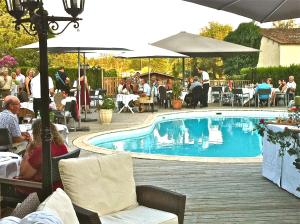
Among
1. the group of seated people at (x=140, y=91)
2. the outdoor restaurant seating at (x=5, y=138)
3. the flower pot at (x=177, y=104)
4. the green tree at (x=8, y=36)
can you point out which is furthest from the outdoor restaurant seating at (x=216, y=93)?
the outdoor restaurant seating at (x=5, y=138)

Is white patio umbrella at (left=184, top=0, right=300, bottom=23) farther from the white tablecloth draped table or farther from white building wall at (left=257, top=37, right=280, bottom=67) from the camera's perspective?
white building wall at (left=257, top=37, right=280, bottom=67)

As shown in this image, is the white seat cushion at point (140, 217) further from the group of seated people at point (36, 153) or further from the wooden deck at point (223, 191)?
the wooden deck at point (223, 191)

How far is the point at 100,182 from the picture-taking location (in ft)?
12.1

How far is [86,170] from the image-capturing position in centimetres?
360

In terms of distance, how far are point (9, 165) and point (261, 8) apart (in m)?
3.30

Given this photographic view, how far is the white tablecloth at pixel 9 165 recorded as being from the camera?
4706mm

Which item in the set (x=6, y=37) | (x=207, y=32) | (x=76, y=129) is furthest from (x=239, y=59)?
(x=76, y=129)

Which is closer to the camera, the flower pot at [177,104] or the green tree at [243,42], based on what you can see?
the flower pot at [177,104]

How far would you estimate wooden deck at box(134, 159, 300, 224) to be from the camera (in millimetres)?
4777

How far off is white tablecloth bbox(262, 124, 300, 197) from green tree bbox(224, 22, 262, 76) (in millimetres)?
36926

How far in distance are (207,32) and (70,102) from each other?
41.6 metres

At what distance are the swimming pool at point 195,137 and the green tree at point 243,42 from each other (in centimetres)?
2600

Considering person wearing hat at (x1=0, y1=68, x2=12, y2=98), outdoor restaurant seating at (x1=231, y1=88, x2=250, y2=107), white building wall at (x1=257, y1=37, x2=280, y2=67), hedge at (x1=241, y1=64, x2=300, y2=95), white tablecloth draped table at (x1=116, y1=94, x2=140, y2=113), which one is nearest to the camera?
person wearing hat at (x1=0, y1=68, x2=12, y2=98)

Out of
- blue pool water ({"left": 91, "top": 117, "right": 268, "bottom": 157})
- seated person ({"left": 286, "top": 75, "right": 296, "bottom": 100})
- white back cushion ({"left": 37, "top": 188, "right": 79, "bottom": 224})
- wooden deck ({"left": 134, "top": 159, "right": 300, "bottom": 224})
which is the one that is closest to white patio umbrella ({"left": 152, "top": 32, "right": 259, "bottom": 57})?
seated person ({"left": 286, "top": 75, "right": 296, "bottom": 100})
